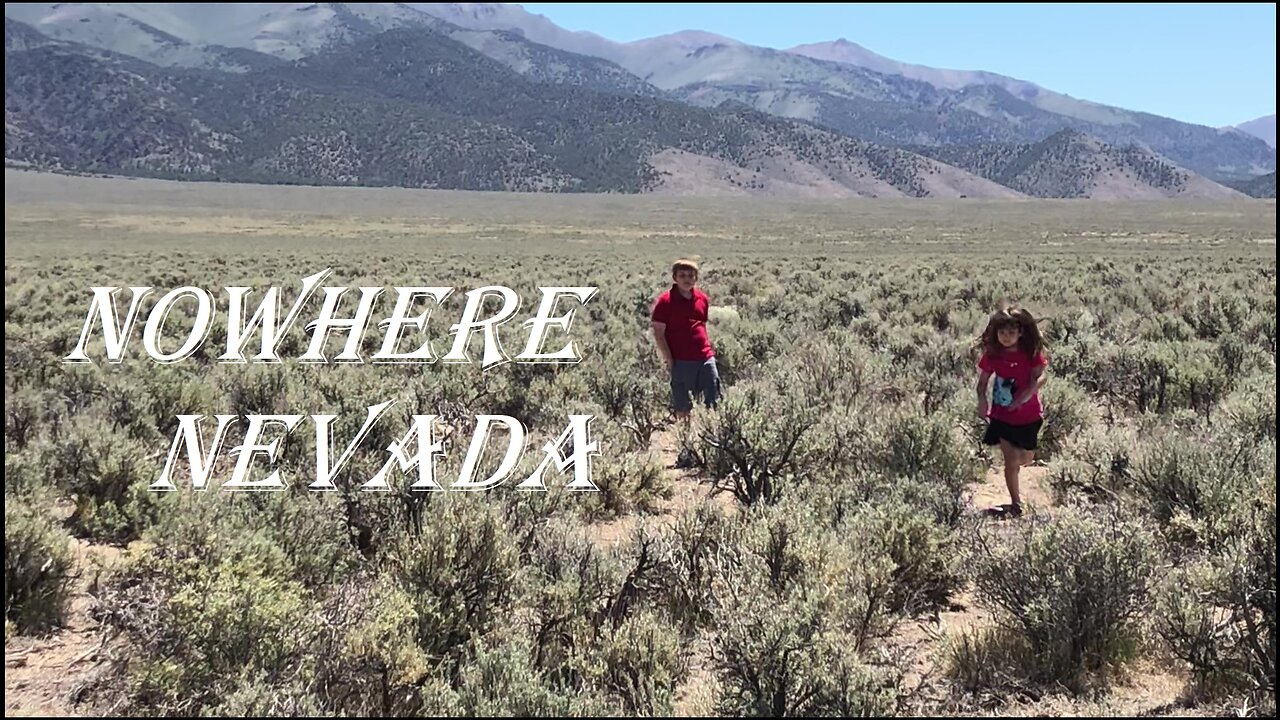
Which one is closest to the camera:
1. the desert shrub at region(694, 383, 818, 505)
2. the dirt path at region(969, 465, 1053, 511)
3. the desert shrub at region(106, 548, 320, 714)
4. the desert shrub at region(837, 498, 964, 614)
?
the desert shrub at region(106, 548, 320, 714)

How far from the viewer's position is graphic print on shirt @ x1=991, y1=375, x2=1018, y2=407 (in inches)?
217

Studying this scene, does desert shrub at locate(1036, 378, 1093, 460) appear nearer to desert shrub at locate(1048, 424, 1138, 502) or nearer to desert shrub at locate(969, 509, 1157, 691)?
desert shrub at locate(1048, 424, 1138, 502)

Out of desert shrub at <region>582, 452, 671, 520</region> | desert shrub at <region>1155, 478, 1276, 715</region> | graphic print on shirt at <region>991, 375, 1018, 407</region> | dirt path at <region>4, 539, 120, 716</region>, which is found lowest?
dirt path at <region>4, 539, 120, 716</region>

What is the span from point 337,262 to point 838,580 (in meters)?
30.9

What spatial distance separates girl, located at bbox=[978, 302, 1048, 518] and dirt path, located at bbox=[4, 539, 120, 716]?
4836 millimetres

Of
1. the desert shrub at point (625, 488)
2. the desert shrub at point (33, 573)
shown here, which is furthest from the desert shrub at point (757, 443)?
the desert shrub at point (33, 573)

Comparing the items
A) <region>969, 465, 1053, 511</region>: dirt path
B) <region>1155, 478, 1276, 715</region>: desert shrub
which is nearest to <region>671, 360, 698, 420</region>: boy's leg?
<region>969, 465, 1053, 511</region>: dirt path

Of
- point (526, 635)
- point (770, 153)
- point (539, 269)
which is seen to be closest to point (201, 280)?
point (539, 269)

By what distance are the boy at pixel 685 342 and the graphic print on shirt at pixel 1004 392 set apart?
7.22 ft

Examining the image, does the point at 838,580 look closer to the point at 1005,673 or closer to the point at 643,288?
the point at 1005,673

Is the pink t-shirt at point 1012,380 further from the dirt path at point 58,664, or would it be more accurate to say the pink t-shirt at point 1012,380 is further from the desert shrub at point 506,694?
the dirt path at point 58,664

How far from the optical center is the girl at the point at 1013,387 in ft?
17.6

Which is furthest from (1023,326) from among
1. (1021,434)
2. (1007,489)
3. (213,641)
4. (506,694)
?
(213,641)

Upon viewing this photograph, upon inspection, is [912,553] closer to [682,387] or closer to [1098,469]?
[1098,469]
